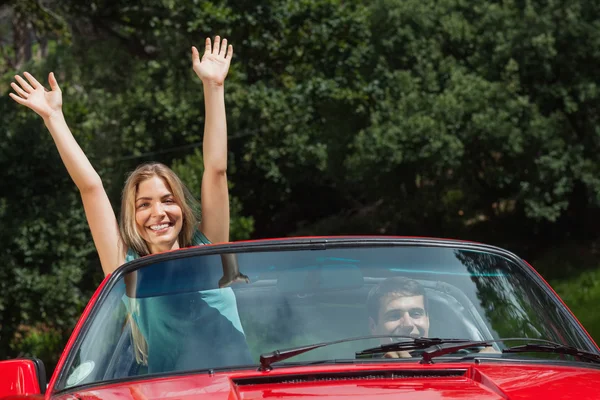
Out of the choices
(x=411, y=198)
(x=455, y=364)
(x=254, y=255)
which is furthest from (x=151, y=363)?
(x=411, y=198)

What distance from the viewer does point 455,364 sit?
2846mm

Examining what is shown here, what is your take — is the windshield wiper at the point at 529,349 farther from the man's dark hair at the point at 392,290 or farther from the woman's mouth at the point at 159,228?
the woman's mouth at the point at 159,228

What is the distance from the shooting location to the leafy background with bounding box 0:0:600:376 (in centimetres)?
2258

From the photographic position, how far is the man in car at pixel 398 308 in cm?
325

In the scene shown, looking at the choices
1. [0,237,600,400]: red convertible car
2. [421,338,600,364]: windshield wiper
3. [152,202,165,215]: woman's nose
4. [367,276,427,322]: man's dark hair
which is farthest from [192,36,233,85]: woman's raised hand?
[421,338,600,364]: windshield wiper

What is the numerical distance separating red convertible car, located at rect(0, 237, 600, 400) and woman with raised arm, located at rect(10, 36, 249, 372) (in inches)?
0.5

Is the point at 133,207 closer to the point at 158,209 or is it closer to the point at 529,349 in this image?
the point at 158,209

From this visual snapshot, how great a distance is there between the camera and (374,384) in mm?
2631

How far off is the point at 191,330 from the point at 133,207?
1023 millimetres

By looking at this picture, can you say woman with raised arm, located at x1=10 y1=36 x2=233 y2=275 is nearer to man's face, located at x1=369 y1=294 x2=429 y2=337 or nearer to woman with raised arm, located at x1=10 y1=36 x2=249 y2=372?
woman with raised arm, located at x1=10 y1=36 x2=249 y2=372


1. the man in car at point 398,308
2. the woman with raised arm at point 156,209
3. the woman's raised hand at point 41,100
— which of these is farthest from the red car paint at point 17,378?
the woman's raised hand at point 41,100

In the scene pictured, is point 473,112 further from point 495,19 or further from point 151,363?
point 151,363

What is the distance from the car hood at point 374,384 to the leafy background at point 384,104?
55.4 feet

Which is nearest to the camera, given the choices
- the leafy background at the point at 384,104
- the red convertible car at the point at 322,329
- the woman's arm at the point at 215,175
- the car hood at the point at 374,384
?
the car hood at the point at 374,384
